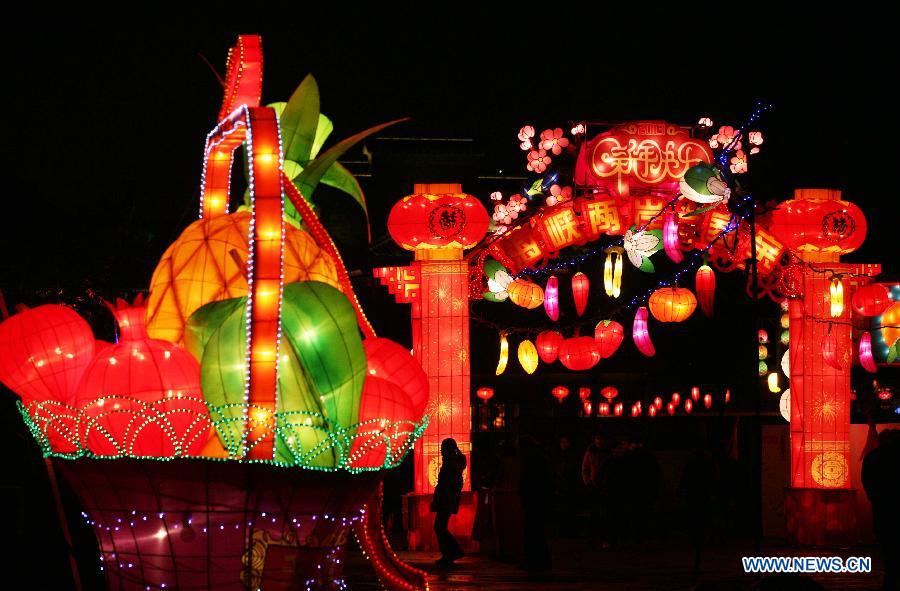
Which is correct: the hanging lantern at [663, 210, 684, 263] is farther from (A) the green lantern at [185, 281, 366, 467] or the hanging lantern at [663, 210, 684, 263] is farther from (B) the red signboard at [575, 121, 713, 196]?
(A) the green lantern at [185, 281, 366, 467]

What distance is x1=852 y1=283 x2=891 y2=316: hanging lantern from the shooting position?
675 inches

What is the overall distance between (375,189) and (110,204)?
2012cm

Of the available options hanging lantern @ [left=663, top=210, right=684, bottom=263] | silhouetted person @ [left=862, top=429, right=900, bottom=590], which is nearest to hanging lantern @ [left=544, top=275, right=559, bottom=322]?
hanging lantern @ [left=663, top=210, right=684, bottom=263]

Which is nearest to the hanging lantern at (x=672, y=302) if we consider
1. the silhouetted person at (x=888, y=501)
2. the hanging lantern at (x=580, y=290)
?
the hanging lantern at (x=580, y=290)

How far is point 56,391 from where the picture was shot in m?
7.50

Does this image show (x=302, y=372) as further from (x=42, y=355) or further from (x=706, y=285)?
(x=706, y=285)

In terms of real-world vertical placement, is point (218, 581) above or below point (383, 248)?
below

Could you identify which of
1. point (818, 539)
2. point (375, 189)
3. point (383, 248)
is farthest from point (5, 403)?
point (375, 189)

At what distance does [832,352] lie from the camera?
17.6 metres

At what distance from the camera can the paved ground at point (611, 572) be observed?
13430 mm

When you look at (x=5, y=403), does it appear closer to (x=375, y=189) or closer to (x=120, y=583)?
(x=120, y=583)

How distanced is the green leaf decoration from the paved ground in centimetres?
526

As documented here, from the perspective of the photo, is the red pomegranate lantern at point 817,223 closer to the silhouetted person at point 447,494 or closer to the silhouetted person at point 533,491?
the silhouetted person at point 533,491

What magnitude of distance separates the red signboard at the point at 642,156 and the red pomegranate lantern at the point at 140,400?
10.3 meters
